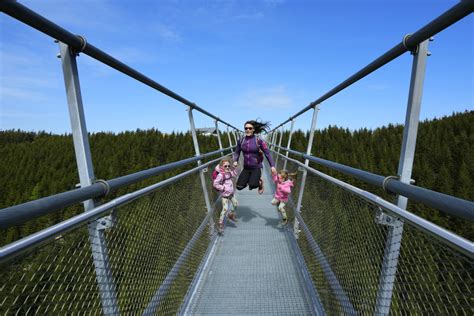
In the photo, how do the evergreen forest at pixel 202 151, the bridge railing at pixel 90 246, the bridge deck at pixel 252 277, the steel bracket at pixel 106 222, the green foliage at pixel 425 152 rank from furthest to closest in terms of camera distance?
the evergreen forest at pixel 202 151 → the green foliage at pixel 425 152 → the bridge deck at pixel 252 277 → the steel bracket at pixel 106 222 → the bridge railing at pixel 90 246

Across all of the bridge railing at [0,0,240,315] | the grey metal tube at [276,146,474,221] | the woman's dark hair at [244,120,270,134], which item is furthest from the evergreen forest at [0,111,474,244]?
the grey metal tube at [276,146,474,221]

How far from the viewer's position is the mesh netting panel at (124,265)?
3.61 ft

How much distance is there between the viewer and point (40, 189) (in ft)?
165

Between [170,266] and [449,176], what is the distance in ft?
124

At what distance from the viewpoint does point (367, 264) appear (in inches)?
75.4

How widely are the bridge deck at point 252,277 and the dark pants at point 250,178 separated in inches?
25.9

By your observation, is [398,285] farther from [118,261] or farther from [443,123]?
[443,123]

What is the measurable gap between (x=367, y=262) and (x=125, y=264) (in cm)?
128

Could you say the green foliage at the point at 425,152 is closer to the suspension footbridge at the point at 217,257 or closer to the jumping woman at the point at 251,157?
the jumping woman at the point at 251,157

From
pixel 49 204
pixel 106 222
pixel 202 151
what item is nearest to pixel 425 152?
pixel 202 151

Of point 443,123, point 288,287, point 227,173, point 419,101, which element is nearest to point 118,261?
point 419,101

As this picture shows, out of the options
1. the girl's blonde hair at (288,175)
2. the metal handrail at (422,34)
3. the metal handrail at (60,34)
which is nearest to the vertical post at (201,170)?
the girl's blonde hair at (288,175)

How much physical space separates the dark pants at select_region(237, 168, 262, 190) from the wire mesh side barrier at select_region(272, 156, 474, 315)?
6.45ft

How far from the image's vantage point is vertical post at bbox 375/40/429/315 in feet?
5.07
